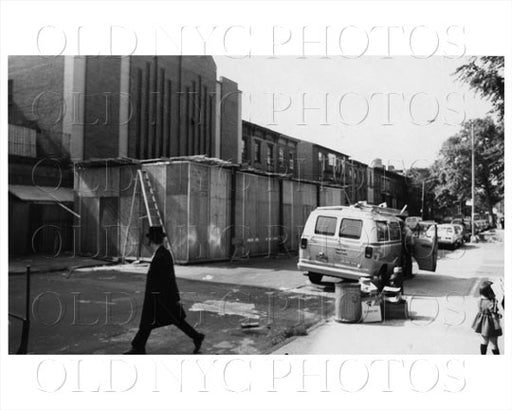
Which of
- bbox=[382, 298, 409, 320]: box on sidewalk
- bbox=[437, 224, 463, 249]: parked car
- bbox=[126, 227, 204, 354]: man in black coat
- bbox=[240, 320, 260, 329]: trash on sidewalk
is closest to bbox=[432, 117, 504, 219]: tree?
bbox=[382, 298, 409, 320]: box on sidewalk

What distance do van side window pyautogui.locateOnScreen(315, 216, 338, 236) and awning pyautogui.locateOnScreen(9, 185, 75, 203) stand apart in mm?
9206

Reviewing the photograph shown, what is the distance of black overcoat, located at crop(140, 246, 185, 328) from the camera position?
5.92 meters

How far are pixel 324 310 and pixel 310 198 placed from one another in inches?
341

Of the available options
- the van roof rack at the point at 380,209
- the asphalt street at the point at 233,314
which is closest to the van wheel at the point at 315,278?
the asphalt street at the point at 233,314

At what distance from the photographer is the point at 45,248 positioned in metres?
12.0

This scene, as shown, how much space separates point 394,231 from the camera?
1101 cm

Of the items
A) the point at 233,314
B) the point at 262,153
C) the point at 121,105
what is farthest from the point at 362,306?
the point at 262,153

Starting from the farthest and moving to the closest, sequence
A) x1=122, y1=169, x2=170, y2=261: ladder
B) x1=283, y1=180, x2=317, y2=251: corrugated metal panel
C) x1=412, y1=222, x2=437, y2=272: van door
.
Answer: x1=283, y1=180, x2=317, y2=251: corrugated metal panel < x1=122, y1=169, x2=170, y2=261: ladder < x1=412, y1=222, x2=437, y2=272: van door

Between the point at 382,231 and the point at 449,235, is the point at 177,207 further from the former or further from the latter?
the point at 449,235

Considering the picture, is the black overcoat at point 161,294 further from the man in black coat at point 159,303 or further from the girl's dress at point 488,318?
the girl's dress at point 488,318

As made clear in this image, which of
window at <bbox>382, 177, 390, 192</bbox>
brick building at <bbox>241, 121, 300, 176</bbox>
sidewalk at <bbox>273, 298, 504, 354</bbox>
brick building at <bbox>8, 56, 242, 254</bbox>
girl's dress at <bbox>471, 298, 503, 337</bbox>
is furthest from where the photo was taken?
brick building at <bbox>241, 121, 300, 176</bbox>

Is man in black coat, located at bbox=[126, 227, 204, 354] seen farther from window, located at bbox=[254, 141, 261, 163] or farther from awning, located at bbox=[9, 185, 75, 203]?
window, located at bbox=[254, 141, 261, 163]
